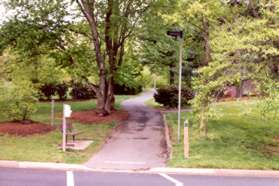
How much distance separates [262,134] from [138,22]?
952 cm

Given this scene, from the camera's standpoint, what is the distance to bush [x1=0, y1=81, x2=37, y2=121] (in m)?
17.4

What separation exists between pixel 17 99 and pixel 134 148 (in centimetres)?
508

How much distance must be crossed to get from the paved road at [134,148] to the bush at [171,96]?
7.42 m

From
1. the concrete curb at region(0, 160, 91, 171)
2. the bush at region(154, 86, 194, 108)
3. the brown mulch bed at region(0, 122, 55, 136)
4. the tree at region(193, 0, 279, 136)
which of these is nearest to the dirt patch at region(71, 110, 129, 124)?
the brown mulch bed at region(0, 122, 55, 136)

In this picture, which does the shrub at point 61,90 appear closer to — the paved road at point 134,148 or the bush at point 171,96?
the bush at point 171,96

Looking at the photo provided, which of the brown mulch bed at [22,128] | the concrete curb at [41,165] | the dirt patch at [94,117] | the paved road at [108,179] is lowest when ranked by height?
the paved road at [108,179]

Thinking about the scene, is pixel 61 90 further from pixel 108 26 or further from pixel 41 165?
pixel 41 165

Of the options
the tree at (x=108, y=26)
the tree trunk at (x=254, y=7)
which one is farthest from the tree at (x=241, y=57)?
the tree at (x=108, y=26)

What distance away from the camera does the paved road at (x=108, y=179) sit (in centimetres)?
1042

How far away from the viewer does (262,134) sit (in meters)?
17.6

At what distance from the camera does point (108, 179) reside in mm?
10961

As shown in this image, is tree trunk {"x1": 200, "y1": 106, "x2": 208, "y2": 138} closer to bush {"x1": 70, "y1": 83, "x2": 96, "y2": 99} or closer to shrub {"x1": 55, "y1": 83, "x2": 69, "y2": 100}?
shrub {"x1": 55, "y1": 83, "x2": 69, "y2": 100}

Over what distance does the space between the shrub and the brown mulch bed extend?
1643cm

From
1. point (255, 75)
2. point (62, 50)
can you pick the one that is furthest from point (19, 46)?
point (255, 75)
